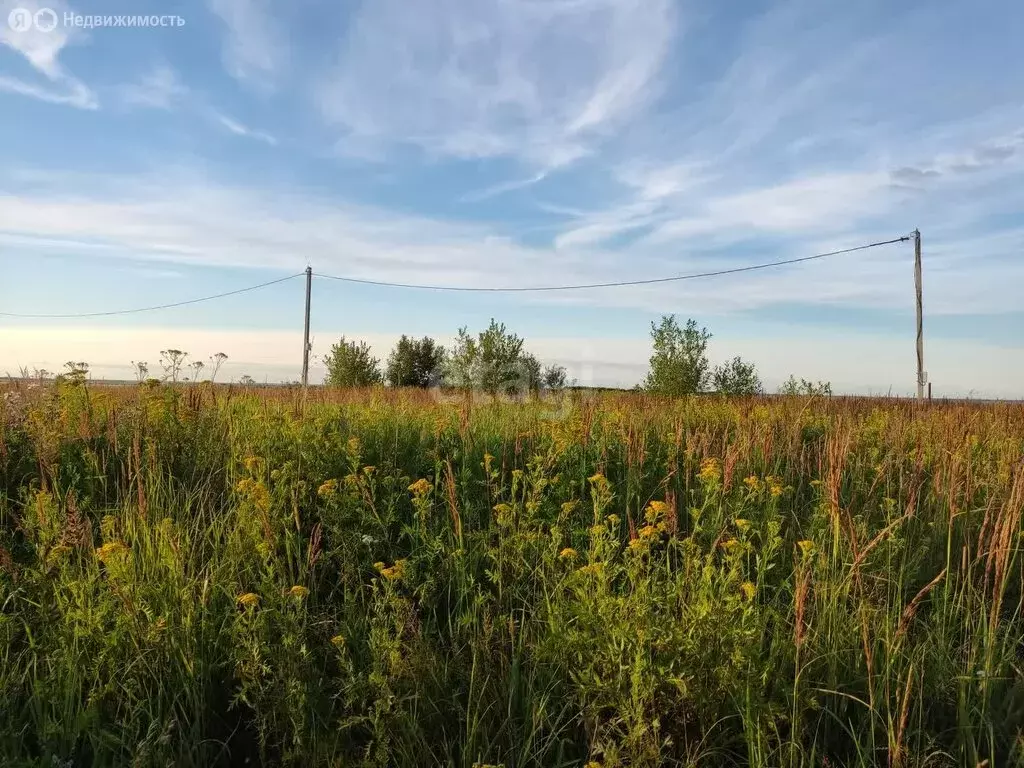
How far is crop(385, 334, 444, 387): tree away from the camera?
33.2 metres

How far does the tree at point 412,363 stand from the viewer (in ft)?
109

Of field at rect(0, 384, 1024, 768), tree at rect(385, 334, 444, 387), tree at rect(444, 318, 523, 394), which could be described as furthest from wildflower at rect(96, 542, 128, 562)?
tree at rect(385, 334, 444, 387)

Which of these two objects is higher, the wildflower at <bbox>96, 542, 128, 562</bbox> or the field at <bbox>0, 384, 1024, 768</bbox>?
the wildflower at <bbox>96, 542, 128, 562</bbox>

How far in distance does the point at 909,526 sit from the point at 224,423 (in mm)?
5195

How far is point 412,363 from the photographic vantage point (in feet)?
112

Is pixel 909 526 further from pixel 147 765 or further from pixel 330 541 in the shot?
pixel 147 765

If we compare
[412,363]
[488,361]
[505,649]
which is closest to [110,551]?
[505,649]

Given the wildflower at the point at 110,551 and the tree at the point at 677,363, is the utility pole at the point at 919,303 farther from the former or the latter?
the wildflower at the point at 110,551

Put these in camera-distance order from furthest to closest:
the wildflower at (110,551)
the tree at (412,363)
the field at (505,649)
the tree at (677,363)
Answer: the tree at (412,363) < the tree at (677,363) < the wildflower at (110,551) < the field at (505,649)

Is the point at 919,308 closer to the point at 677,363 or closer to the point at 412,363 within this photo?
the point at 677,363

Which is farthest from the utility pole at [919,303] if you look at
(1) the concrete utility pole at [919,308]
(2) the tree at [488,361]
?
(2) the tree at [488,361]

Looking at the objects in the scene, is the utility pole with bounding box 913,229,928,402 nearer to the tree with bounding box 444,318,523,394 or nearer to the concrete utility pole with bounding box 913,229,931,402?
the concrete utility pole with bounding box 913,229,931,402

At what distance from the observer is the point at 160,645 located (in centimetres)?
257

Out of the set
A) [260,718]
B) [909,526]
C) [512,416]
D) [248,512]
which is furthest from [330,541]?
[512,416]
